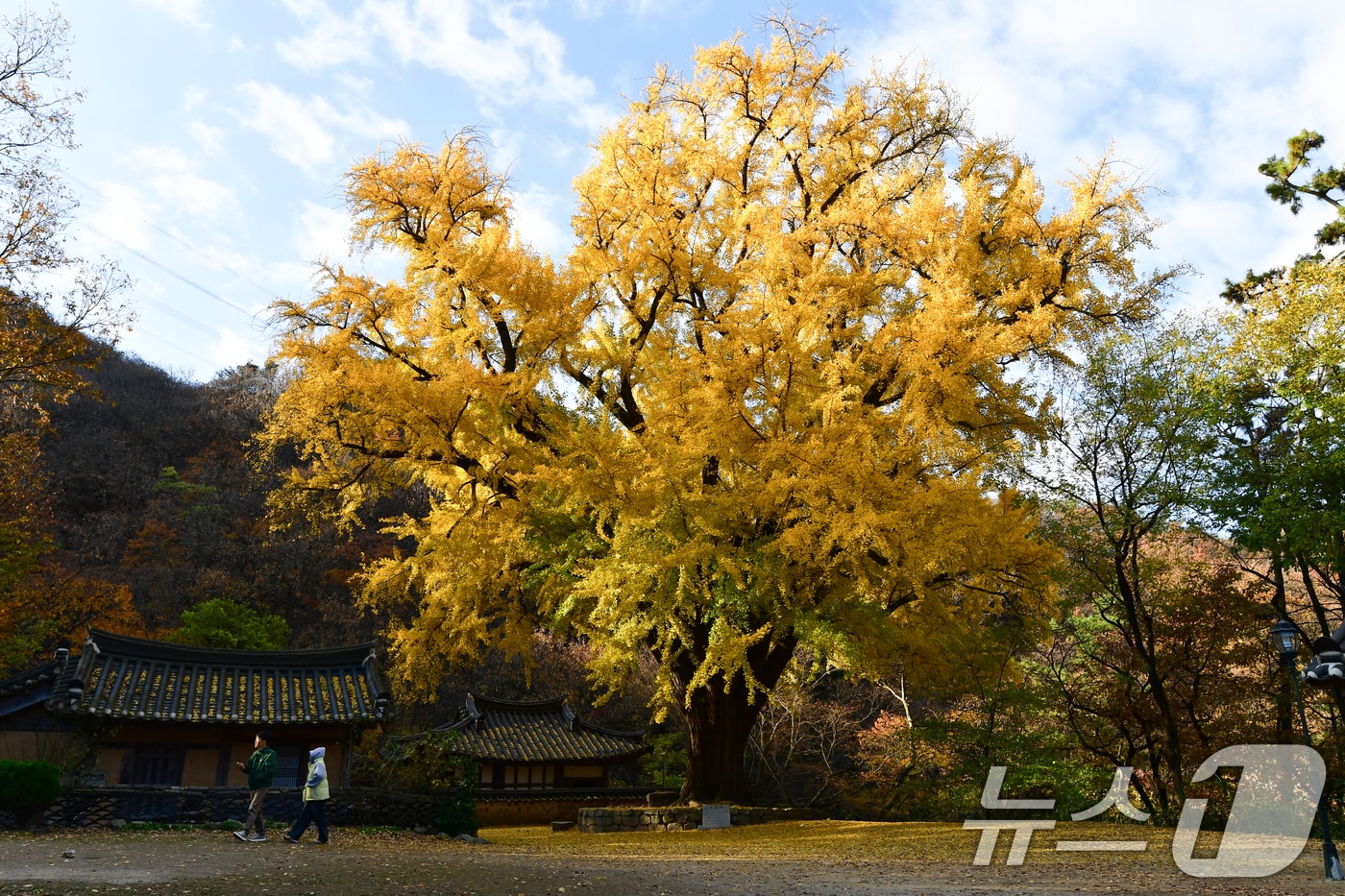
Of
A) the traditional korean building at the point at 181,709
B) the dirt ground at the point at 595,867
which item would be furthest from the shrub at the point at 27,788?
the traditional korean building at the point at 181,709

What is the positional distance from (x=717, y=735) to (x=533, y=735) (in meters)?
9.69

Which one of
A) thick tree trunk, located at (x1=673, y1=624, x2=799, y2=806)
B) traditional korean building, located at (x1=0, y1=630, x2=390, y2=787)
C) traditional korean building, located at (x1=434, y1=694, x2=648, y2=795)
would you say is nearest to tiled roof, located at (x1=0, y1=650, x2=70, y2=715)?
traditional korean building, located at (x1=0, y1=630, x2=390, y2=787)

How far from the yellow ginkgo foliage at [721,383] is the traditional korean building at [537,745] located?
25.8 ft

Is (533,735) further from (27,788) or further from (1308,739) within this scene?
(1308,739)

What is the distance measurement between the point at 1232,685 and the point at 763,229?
33.0 ft

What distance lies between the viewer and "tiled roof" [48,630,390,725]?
1285 centimetres

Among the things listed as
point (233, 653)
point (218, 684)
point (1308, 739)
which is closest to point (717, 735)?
point (1308, 739)

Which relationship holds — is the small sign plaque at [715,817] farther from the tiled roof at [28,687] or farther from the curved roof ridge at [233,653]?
the tiled roof at [28,687]

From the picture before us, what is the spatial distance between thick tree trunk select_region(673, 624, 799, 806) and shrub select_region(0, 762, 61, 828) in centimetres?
839

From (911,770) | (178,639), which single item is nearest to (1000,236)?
(911,770)

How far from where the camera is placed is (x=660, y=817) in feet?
42.2

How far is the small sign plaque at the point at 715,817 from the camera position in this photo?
12656 millimetres

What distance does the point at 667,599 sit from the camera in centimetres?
945

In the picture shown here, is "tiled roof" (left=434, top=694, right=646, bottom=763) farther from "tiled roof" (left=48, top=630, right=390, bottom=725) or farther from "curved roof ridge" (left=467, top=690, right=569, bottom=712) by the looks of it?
"tiled roof" (left=48, top=630, right=390, bottom=725)
